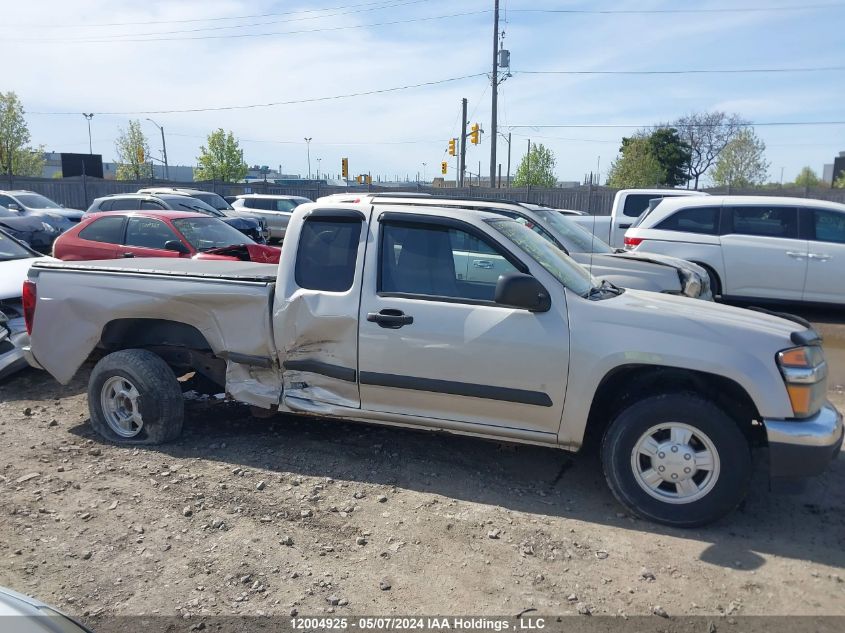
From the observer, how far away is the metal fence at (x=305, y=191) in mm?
28125

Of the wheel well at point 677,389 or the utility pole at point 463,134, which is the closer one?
the wheel well at point 677,389

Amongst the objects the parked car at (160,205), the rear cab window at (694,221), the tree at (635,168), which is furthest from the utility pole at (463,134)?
the rear cab window at (694,221)

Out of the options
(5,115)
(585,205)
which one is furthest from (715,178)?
(5,115)

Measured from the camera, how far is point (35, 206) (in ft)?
66.3

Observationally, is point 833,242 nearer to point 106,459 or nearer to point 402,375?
point 402,375

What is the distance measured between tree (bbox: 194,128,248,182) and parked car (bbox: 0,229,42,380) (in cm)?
4756

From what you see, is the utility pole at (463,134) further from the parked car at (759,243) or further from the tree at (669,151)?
the parked car at (759,243)

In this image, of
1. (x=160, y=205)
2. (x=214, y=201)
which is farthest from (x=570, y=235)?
(x=214, y=201)

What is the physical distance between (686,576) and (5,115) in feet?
170

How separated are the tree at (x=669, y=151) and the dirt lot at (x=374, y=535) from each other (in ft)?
172

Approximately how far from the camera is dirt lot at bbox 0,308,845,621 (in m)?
3.35

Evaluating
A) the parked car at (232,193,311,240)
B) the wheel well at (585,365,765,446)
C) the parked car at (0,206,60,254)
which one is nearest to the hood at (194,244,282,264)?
the wheel well at (585,365,765,446)

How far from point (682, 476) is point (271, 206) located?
69.6 ft

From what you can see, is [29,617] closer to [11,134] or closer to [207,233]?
[207,233]
